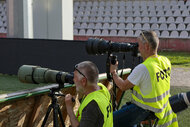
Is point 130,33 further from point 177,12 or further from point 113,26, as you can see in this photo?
point 177,12

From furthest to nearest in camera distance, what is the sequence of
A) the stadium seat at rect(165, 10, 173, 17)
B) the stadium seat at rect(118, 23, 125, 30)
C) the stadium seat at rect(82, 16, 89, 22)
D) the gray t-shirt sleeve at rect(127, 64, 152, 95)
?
the stadium seat at rect(82, 16, 89, 22) < the stadium seat at rect(118, 23, 125, 30) < the stadium seat at rect(165, 10, 173, 17) < the gray t-shirt sleeve at rect(127, 64, 152, 95)

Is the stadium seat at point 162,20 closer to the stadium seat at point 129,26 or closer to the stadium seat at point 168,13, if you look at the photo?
the stadium seat at point 168,13

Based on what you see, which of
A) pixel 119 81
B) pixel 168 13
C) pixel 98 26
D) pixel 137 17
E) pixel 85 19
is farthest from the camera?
pixel 85 19

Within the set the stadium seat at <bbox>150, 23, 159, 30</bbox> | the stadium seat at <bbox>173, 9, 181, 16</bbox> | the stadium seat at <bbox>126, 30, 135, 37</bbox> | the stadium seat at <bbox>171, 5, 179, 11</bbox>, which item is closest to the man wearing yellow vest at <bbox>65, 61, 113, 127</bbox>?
the stadium seat at <bbox>126, 30, 135, 37</bbox>

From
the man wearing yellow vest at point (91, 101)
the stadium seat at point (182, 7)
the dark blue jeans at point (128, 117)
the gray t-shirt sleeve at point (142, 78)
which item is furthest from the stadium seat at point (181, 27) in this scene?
the man wearing yellow vest at point (91, 101)

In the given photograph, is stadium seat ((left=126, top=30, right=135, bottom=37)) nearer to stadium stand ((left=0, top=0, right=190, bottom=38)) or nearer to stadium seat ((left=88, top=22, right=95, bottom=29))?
stadium stand ((left=0, top=0, right=190, bottom=38))

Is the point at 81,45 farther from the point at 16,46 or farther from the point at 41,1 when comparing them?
the point at 41,1

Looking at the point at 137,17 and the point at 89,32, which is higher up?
the point at 137,17

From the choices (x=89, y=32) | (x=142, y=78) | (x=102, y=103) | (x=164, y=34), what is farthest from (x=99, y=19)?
(x=102, y=103)

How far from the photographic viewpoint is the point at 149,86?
2.80 meters

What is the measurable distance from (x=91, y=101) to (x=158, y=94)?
1024mm

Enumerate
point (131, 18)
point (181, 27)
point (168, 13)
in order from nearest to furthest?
point (181, 27) < point (168, 13) < point (131, 18)

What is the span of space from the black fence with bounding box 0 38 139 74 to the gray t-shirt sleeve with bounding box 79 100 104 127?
16.7 ft

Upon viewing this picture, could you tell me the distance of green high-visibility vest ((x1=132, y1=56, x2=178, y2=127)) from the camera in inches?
110
